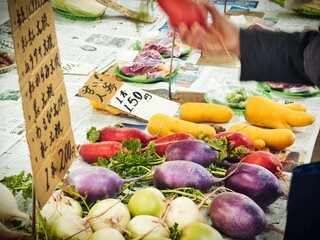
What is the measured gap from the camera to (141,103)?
7.09ft

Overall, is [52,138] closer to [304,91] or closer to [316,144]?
[316,144]

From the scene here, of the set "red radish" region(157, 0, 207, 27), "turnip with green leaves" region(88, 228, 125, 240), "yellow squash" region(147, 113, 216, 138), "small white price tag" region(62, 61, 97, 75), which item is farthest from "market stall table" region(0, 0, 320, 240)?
"red radish" region(157, 0, 207, 27)

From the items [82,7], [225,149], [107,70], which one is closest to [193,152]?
[225,149]

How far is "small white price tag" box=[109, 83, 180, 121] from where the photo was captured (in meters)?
2.12

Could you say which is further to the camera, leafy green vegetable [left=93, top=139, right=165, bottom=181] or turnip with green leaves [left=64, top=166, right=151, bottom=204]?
leafy green vegetable [left=93, top=139, right=165, bottom=181]

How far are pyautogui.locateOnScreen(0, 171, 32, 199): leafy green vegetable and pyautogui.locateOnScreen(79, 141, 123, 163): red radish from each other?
0.23 metres

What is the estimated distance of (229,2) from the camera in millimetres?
3693

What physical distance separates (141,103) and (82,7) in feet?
4.57

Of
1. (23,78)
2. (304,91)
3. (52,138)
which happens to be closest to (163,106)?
(304,91)

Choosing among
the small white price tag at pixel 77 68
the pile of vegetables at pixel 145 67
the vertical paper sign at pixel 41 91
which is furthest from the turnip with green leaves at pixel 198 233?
the small white price tag at pixel 77 68

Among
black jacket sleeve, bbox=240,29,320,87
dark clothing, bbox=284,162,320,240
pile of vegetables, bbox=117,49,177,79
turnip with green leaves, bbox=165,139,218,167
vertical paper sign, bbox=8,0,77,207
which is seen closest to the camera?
dark clothing, bbox=284,162,320,240

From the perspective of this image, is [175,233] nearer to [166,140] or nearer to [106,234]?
[106,234]

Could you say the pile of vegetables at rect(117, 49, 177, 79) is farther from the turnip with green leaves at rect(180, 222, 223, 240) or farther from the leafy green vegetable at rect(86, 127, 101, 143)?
the turnip with green leaves at rect(180, 222, 223, 240)

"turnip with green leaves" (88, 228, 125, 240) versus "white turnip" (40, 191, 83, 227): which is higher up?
"turnip with green leaves" (88, 228, 125, 240)
